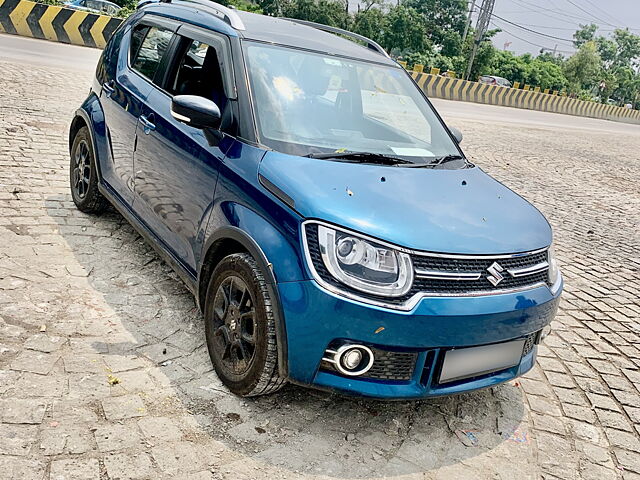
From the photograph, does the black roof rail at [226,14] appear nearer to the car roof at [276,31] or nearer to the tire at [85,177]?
the car roof at [276,31]

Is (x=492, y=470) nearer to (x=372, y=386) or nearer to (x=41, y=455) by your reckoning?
(x=372, y=386)

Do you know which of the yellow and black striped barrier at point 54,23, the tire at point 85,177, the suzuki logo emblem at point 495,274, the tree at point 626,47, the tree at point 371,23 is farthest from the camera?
the tree at point 626,47

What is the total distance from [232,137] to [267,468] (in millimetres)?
1689

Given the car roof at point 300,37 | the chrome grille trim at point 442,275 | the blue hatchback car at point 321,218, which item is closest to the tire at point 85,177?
the blue hatchback car at point 321,218

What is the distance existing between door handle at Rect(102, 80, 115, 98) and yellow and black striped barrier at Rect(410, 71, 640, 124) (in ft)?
46.9

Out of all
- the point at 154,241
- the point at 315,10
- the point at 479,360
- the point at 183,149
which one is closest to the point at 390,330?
the point at 479,360

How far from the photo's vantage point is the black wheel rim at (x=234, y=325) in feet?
10.0

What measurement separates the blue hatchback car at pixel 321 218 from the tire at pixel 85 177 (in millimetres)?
706

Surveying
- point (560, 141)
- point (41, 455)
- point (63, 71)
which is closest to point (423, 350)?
point (41, 455)

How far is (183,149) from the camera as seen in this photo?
146 inches

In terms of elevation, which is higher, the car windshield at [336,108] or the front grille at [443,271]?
the car windshield at [336,108]

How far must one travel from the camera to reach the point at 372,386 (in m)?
2.84

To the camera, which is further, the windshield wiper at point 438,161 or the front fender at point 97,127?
the front fender at point 97,127

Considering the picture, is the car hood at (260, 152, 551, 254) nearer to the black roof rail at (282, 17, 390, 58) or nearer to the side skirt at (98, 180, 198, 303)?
the side skirt at (98, 180, 198, 303)
